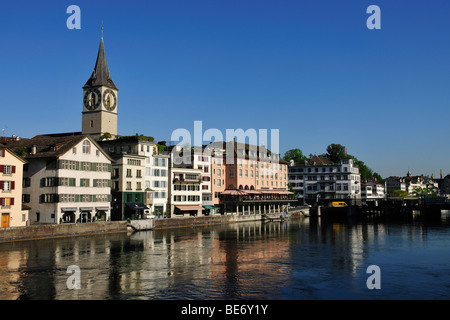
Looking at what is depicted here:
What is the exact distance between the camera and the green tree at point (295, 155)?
180 meters

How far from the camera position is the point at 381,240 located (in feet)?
219

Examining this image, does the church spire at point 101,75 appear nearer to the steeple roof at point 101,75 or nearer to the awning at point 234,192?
the steeple roof at point 101,75

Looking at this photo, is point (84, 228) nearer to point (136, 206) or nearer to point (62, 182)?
point (62, 182)

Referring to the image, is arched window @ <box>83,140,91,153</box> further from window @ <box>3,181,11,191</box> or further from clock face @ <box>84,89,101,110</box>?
clock face @ <box>84,89,101,110</box>

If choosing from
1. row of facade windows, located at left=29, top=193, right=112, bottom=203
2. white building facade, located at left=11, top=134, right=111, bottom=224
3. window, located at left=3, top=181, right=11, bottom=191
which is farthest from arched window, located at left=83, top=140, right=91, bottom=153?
window, located at left=3, top=181, right=11, bottom=191

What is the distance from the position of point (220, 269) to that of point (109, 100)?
82330 millimetres

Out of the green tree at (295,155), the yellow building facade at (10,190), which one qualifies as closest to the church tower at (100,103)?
the yellow building facade at (10,190)

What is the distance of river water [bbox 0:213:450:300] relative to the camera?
104 ft

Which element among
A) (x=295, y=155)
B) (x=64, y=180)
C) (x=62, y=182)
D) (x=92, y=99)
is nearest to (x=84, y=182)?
(x=64, y=180)

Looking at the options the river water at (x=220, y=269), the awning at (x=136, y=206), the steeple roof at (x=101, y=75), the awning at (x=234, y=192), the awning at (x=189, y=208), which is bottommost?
the river water at (x=220, y=269)

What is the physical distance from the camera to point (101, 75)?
112562mm

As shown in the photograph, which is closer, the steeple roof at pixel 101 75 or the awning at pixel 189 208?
the awning at pixel 189 208

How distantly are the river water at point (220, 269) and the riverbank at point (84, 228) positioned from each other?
187cm
